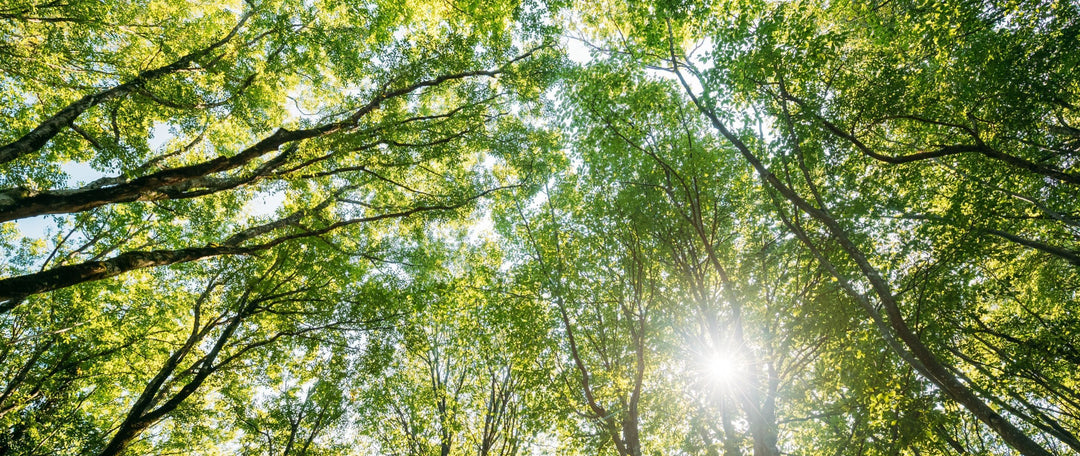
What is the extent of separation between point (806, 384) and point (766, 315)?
9.06 ft

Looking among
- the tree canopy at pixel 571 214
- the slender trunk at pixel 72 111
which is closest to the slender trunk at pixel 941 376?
the tree canopy at pixel 571 214

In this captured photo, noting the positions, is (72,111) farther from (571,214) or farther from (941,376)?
(941,376)

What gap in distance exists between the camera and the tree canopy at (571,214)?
7680 mm

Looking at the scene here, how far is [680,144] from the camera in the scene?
9242 millimetres

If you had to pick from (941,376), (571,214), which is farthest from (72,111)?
(941,376)

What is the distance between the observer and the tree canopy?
25.2 feet

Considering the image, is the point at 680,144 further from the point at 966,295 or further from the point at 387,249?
the point at 387,249

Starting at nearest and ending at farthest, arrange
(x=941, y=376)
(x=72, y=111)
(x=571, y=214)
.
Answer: (x=941, y=376) < (x=72, y=111) < (x=571, y=214)

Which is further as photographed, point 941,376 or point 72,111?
point 72,111

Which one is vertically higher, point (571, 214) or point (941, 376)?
point (571, 214)

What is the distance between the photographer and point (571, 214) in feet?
38.7

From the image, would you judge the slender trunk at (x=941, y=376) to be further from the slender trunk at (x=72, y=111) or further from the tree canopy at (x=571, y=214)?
the slender trunk at (x=72, y=111)

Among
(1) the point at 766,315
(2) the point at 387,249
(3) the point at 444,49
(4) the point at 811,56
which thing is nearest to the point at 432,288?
(2) the point at 387,249

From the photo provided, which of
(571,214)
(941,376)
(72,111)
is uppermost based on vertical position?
(571,214)
